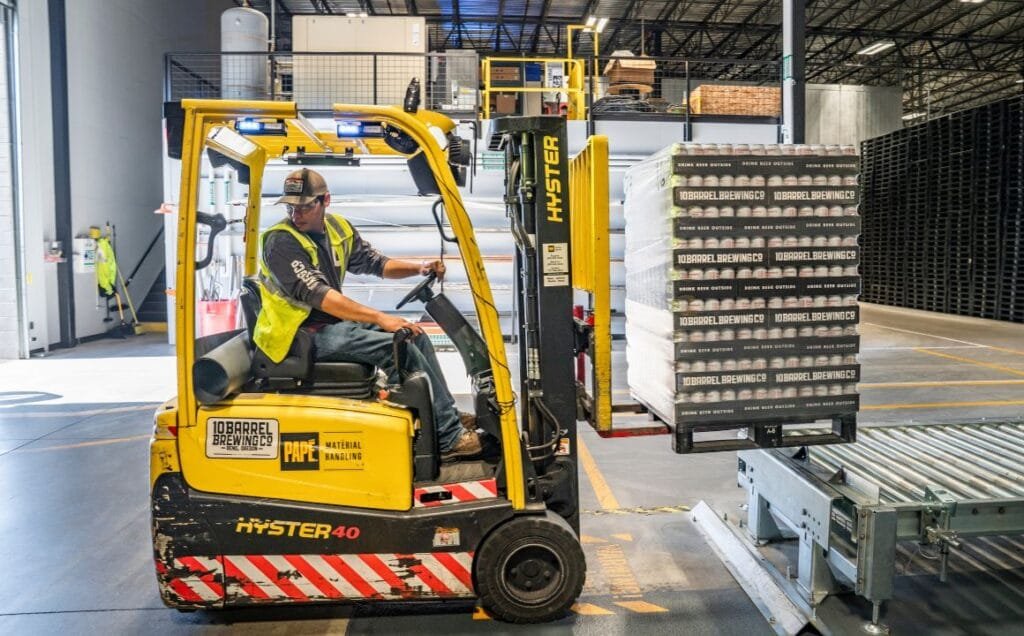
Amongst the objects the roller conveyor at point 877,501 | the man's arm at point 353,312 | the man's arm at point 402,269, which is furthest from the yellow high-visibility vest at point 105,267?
the roller conveyor at point 877,501

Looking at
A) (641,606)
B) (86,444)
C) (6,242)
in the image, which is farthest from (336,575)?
(6,242)

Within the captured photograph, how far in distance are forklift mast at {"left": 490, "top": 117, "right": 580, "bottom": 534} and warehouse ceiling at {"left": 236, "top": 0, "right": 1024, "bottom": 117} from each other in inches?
777

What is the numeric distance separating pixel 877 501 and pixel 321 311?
102 inches

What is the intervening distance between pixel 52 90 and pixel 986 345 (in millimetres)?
17526

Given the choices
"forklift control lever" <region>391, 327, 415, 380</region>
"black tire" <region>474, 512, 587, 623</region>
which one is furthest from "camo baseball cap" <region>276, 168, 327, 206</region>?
"black tire" <region>474, 512, 587, 623</region>

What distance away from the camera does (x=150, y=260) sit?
1738cm

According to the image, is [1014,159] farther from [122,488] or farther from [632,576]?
[122,488]

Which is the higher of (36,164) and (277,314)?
(36,164)

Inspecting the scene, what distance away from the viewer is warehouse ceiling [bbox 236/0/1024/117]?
22547 millimetres

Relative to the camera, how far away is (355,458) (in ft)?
10.2

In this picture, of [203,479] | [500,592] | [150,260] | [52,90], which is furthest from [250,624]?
[150,260]

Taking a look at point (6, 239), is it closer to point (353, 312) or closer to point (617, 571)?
point (353, 312)

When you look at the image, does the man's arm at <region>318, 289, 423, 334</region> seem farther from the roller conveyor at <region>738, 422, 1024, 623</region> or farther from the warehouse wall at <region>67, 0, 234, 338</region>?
the warehouse wall at <region>67, 0, 234, 338</region>

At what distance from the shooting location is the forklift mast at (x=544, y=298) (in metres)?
3.29
